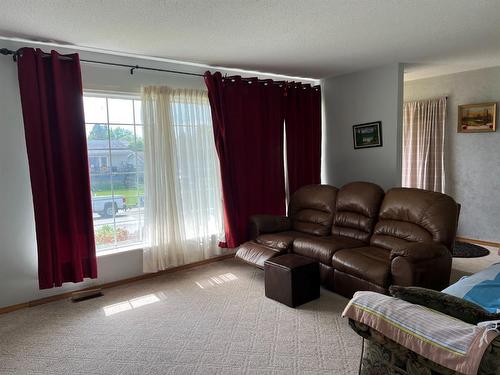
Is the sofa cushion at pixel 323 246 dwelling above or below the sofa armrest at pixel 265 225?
below

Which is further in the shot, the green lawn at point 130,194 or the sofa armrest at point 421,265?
the green lawn at point 130,194

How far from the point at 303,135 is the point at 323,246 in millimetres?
1956

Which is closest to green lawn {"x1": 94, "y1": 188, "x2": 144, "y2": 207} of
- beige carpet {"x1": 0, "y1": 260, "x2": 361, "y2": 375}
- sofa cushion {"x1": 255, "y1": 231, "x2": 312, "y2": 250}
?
beige carpet {"x1": 0, "y1": 260, "x2": 361, "y2": 375}

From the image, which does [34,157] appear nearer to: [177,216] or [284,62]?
[177,216]

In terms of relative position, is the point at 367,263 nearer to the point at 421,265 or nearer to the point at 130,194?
the point at 421,265

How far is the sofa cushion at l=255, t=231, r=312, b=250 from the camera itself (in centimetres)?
355

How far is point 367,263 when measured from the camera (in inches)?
112

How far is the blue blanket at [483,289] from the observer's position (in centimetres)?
185

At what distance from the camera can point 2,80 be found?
2902 millimetres

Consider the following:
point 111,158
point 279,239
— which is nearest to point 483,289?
point 279,239

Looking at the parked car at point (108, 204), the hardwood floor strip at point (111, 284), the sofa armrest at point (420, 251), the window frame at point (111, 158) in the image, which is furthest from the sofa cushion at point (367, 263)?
the parked car at point (108, 204)

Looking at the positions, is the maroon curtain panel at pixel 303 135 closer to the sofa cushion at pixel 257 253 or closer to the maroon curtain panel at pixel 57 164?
the sofa cushion at pixel 257 253

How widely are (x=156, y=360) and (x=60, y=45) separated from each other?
2.92 meters

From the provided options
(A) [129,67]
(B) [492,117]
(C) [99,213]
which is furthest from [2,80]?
(B) [492,117]
